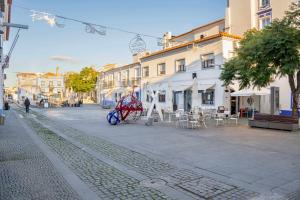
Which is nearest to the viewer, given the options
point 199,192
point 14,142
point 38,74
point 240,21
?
point 199,192

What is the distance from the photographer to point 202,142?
9680mm

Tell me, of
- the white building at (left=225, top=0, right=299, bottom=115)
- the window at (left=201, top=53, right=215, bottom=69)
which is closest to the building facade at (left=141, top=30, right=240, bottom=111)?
the window at (left=201, top=53, right=215, bottom=69)

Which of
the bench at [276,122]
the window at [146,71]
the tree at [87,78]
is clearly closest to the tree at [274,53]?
the bench at [276,122]

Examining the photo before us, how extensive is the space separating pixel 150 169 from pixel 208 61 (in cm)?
1853

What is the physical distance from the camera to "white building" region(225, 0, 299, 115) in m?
19.8

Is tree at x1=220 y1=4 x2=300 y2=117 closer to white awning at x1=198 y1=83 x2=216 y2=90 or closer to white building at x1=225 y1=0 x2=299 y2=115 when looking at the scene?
white building at x1=225 y1=0 x2=299 y2=115

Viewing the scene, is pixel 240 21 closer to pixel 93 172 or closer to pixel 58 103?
pixel 93 172

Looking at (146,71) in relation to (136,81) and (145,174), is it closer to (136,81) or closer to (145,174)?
(136,81)

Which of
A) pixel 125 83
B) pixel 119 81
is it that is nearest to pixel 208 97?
pixel 125 83

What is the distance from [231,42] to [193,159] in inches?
681

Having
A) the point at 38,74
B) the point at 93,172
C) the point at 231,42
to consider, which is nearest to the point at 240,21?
the point at 231,42

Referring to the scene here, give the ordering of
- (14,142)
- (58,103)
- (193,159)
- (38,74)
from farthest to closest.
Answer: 1. (38,74)
2. (58,103)
3. (14,142)
4. (193,159)

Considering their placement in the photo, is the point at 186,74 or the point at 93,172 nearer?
the point at 93,172

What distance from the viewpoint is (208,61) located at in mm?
23234
